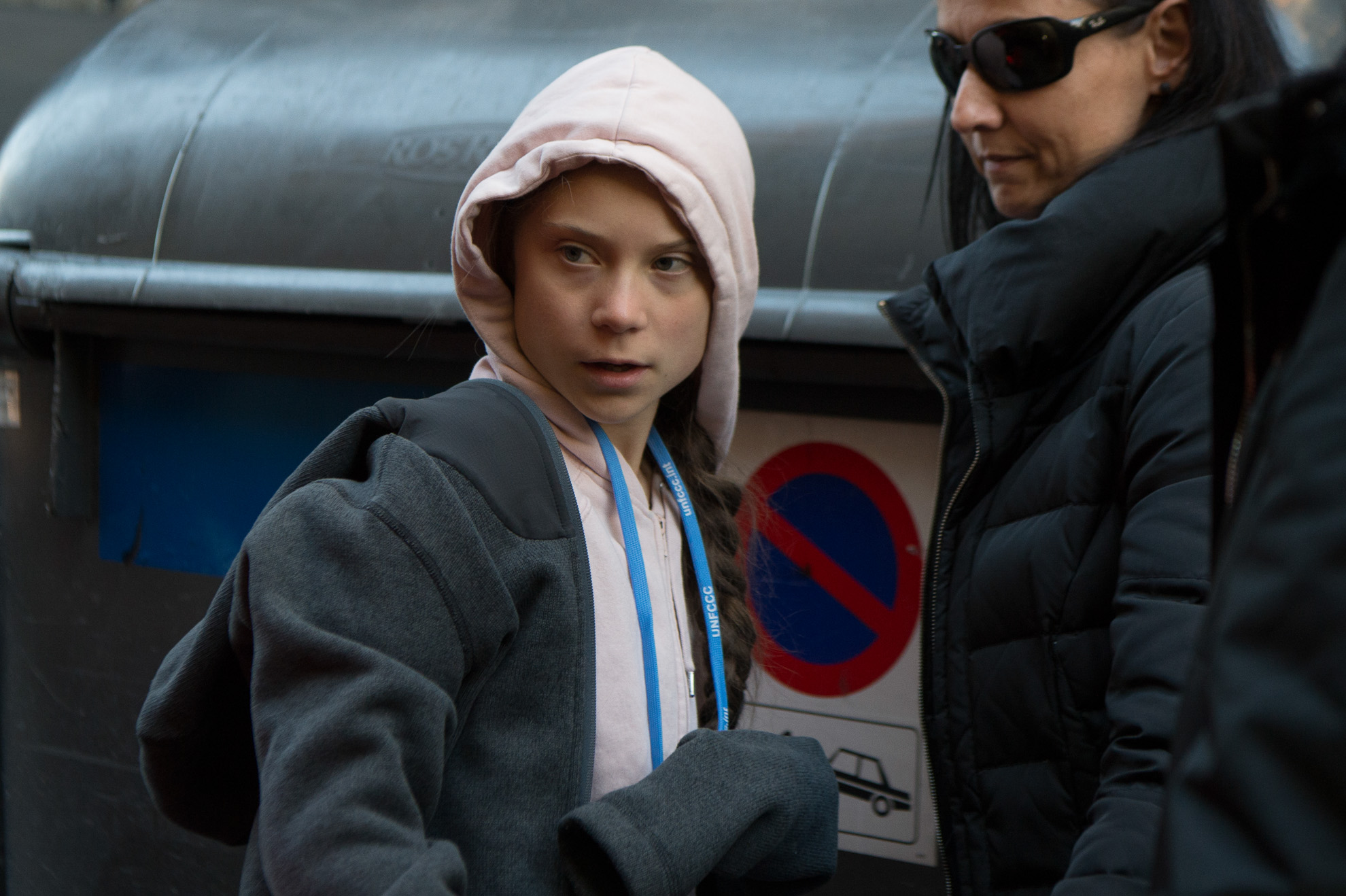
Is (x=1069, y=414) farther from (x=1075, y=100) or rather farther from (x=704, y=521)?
(x=704, y=521)

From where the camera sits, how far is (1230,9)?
3.94 ft

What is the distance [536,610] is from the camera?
3.36 feet

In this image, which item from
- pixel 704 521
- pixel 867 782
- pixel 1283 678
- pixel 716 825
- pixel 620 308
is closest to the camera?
pixel 1283 678

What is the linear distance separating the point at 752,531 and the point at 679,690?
86 centimetres

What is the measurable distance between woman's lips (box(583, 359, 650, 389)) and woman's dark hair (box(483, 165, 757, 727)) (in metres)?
0.14

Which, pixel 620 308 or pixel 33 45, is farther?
pixel 33 45

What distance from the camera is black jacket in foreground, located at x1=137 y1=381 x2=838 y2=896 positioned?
0.86 m

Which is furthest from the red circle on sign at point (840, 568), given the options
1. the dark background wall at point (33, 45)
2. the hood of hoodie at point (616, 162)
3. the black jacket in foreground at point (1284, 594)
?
the dark background wall at point (33, 45)

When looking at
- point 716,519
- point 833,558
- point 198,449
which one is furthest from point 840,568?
point 198,449

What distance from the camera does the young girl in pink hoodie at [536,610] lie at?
884mm

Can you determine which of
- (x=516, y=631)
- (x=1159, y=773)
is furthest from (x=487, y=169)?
(x=1159, y=773)

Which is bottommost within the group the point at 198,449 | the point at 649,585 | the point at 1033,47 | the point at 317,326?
the point at 198,449

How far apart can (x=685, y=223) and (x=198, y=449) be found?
165 centimetres

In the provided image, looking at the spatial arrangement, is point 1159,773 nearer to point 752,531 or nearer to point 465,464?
point 465,464
